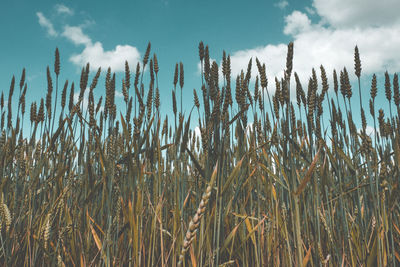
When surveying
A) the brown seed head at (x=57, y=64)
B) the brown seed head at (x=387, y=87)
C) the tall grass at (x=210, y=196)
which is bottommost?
the tall grass at (x=210, y=196)

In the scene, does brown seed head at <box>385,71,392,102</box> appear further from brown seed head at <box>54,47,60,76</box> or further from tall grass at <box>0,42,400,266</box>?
brown seed head at <box>54,47,60,76</box>

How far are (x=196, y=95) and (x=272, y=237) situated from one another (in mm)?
754

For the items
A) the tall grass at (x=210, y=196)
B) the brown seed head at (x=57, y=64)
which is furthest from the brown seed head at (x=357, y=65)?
the brown seed head at (x=57, y=64)

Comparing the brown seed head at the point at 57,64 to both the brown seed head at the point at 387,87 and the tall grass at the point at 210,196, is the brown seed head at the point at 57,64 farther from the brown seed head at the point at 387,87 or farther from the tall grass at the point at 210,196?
the brown seed head at the point at 387,87

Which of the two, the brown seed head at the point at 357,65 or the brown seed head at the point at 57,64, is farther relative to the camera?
the brown seed head at the point at 57,64

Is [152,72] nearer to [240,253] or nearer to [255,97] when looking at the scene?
[255,97]

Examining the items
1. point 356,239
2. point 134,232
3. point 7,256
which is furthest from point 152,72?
point 356,239

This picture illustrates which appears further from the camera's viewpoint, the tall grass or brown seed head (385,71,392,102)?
brown seed head (385,71,392,102)

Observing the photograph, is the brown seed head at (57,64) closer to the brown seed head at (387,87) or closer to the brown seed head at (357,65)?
the brown seed head at (357,65)

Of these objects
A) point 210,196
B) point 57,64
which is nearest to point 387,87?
point 210,196

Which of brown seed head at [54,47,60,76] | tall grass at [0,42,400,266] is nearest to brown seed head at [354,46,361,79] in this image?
tall grass at [0,42,400,266]

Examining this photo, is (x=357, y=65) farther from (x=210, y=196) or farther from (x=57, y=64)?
(x=57, y=64)

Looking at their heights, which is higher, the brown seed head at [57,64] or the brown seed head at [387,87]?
the brown seed head at [57,64]

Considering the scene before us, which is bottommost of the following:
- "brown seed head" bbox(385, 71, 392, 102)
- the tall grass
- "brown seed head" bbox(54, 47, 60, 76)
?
the tall grass
